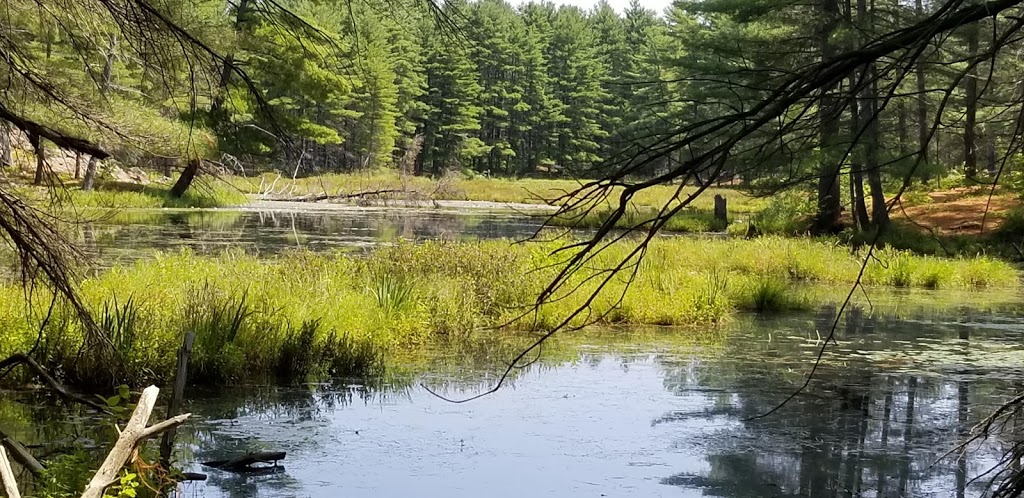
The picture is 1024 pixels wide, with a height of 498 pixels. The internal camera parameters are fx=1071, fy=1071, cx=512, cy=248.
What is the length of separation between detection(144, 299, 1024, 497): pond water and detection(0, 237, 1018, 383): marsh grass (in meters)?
0.47

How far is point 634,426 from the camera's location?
729 centimetres

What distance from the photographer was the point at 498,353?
9.77 metres

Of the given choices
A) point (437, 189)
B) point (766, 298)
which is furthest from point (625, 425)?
point (437, 189)

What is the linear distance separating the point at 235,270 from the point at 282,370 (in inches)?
118

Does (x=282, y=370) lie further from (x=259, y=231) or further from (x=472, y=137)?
(x=472, y=137)

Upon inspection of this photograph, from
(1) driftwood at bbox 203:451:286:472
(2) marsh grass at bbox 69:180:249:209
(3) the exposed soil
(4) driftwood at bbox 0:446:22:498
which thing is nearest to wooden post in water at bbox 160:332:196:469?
(1) driftwood at bbox 203:451:286:472

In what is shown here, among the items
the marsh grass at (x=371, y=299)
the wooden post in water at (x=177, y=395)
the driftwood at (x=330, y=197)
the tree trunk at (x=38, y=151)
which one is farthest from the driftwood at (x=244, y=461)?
the driftwood at (x=330, y=197)

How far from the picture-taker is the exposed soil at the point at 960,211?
860 inches

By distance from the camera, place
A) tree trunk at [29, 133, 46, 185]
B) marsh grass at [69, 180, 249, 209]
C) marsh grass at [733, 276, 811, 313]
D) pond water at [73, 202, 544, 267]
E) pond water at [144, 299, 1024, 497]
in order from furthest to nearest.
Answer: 1. marsh grass at [69, 180, 249, 209]
2. pond water at [73, 202, 544, 267]
3. marsh grass at [733, 276, 811, 313]
4. pond water at [144, 299, 1024, 497]
5. tree trunk at [29, 133, 46, 185]

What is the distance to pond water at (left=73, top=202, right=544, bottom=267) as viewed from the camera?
1658 cm

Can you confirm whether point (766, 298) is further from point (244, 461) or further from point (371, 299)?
point (244, 461)

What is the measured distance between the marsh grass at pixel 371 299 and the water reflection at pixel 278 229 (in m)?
2.77

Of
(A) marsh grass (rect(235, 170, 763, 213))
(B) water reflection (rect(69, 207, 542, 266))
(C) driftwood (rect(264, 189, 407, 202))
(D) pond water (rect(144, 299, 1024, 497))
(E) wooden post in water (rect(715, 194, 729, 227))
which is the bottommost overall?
(D) pond water (rect(144, 299, 1024, 497))

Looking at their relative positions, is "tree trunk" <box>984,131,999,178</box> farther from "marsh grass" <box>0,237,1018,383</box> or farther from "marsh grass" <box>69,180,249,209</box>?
"marsh grass" <box>69,180,249,209</box>
